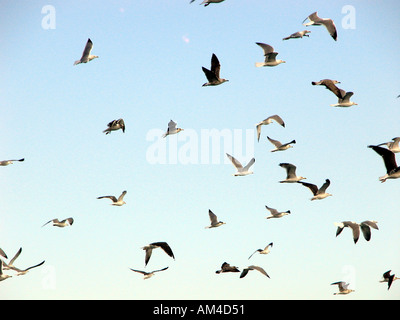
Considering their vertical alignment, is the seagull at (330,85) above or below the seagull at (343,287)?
above

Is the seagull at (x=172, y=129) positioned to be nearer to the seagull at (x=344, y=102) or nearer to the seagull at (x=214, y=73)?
the seagull at (x=214, y=73)

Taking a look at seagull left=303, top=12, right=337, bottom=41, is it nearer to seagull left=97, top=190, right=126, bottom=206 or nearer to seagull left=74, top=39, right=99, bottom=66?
seagull left=74, top=39, right=99, bottom=66

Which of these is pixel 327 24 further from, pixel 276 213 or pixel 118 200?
pixel 118 200

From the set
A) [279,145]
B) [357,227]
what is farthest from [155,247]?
[357,227]

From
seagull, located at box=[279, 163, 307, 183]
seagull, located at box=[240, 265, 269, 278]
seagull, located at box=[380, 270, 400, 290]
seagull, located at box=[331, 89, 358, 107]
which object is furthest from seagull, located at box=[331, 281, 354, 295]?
seagull, located at box=[331, 89, 358, 107]

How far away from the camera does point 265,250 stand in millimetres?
30125

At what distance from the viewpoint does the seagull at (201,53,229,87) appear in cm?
2453

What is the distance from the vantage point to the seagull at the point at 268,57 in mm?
26500

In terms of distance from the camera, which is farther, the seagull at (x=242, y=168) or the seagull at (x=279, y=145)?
the seagull at (x=242, y=168)

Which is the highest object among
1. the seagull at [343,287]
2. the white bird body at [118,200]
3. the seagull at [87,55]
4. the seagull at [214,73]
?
the seagull at [87,55]

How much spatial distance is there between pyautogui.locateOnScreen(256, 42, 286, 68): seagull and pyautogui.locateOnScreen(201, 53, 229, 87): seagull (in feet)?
8.23

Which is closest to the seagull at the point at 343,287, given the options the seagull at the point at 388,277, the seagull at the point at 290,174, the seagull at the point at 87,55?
the seagull at the point at 388,277

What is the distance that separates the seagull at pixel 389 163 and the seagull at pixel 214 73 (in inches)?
291
